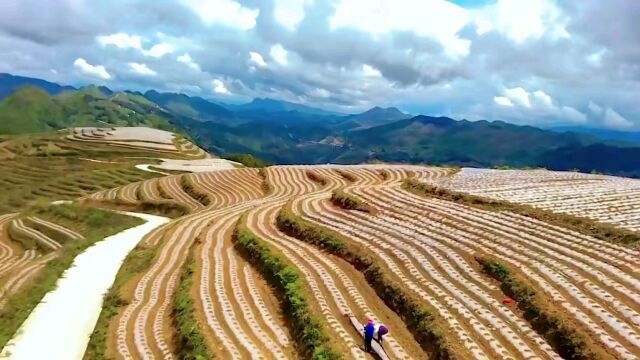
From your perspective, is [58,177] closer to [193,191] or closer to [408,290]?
[193,191]

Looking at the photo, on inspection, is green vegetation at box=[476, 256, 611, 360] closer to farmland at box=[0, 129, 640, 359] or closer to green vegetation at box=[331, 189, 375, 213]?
farmland at box=[0, 129, 640, 359]

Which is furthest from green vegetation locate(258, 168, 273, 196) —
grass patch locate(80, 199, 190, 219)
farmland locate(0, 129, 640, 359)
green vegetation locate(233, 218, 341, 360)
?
green vegetation locate(233, 218, 341, 360)

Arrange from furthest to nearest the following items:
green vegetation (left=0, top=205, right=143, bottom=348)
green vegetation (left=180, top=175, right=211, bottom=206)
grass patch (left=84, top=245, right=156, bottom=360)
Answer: green vegetation (left=180, top=175, right=211, bottom=206)
green vegetation (left=0, top=205, right=143, bottom=348)
grass patch (left=84, top=245, right=156, bottom=360)

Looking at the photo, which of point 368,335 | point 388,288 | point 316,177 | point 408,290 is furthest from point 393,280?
point 316,177

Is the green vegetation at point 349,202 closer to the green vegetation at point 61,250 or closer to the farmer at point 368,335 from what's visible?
the green vegetation at point 61,250

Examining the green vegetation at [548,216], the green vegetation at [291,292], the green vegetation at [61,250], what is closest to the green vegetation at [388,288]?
the green vegetation at [291,292]

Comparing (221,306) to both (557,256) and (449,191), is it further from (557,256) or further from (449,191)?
(449,191)
